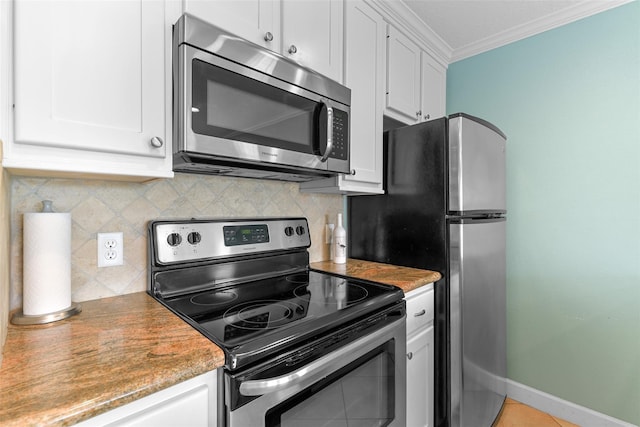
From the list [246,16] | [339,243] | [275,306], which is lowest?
[275,306]

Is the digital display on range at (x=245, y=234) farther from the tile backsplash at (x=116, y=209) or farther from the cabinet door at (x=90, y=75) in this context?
the cabinet door at (x=90, y=75)

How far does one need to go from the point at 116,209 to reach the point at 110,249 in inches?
5.8

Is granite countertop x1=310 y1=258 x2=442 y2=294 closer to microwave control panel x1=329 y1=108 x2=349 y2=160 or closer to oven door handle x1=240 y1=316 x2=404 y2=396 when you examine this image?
oven door handle x1=240 y1=316 x2=404 y2=396

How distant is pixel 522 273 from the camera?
2.13 metres

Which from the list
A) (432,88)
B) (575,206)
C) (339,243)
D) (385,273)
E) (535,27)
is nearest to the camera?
(385,273)

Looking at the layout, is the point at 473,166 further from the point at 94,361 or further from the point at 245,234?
the point at 94,361

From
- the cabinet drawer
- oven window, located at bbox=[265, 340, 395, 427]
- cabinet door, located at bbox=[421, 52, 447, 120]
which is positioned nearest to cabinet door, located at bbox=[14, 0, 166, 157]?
oven window, located at bbox=[265, 340, 395, 427]

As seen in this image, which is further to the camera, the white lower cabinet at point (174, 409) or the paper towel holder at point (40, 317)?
the paper towel holder at point (40, 317)

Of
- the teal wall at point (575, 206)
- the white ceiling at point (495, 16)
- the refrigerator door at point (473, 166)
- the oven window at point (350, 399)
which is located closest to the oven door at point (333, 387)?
the oven window at point (350, 399)

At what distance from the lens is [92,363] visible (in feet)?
2.21

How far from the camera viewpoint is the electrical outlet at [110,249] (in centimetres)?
111

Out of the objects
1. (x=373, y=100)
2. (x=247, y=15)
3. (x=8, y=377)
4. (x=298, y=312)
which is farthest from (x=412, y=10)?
(x=8, y=377)

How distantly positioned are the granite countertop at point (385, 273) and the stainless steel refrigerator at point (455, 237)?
7cm

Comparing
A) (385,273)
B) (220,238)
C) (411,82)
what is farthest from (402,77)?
(220,238)
